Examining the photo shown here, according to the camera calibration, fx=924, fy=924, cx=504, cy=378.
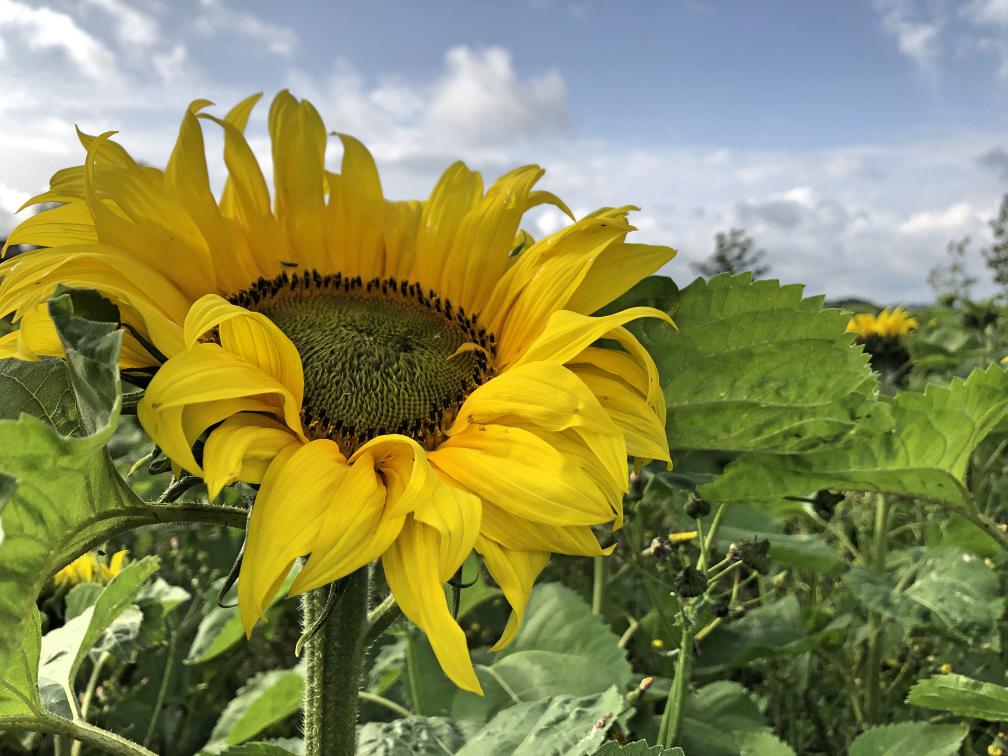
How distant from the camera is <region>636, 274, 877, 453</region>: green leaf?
0.97 m

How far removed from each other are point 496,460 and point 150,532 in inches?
70.3

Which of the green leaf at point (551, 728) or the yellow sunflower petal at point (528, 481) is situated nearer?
the yellow sunflower petal at point (528, 481)

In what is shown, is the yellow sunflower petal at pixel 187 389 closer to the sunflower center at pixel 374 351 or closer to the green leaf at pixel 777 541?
the sunflower center at pixel 374 351

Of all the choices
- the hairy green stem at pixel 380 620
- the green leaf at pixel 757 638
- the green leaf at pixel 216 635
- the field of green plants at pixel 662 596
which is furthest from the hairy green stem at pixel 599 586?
the hairy green stem at pixel 380 620

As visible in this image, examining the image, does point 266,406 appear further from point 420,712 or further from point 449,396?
point 420,712

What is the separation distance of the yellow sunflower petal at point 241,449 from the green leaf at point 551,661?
0.63 metres

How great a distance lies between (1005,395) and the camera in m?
1.14

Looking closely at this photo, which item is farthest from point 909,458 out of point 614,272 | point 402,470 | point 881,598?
point 402,470

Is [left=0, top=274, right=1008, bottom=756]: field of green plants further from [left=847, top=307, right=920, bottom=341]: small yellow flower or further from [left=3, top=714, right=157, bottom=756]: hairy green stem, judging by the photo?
[left=847, top=307, right=920, bottom=341]: small yellow flower

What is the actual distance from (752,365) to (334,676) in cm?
53

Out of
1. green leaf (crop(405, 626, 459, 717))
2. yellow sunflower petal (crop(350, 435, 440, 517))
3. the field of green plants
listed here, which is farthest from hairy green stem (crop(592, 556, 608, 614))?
yellow sunflower petal (crop(350, 435, 440, 517))

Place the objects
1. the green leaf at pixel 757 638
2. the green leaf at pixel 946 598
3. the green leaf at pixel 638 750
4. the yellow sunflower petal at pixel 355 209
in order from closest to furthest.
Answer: the green leaf at pixel 638 750 < the yellow sunflower petal at pixel 355 209 < the green leaf at pixel 757 638 < the green leaf at pixel 946 598

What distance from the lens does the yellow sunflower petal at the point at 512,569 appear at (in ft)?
2.27

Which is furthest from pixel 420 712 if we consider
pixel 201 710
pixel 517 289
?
pixel 201 710
